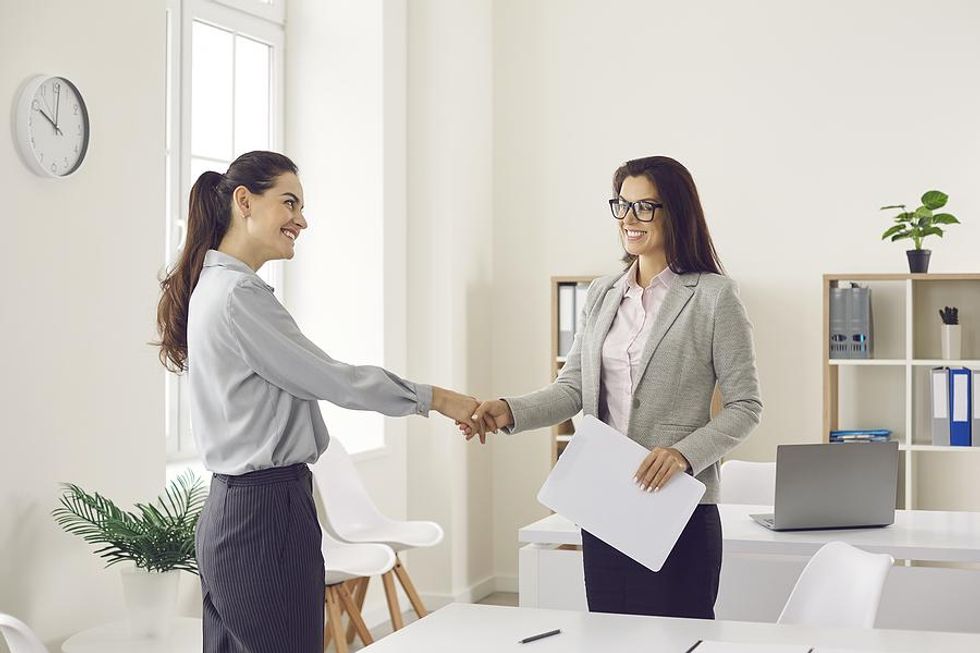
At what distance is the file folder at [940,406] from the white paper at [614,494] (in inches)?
112

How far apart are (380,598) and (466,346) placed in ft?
4.15

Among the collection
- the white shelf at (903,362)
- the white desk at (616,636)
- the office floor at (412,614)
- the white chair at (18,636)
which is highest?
the white shelf at (903,362)

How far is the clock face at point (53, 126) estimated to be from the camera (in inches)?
126

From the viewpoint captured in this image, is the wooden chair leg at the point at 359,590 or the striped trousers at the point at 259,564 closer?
the striped trousers at the point at 259,564

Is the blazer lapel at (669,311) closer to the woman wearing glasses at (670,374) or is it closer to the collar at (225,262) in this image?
the woman wearing glasses at (670,374)

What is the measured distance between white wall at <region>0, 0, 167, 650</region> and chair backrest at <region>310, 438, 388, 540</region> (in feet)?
2.97

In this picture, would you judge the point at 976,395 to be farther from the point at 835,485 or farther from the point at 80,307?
the point at 80,307

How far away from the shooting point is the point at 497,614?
2309 millimetres

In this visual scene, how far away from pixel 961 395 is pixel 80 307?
3.48 metres

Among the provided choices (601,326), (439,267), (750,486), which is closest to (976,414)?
(750,486)

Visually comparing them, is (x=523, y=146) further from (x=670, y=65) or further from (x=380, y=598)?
(x=380, y=598)

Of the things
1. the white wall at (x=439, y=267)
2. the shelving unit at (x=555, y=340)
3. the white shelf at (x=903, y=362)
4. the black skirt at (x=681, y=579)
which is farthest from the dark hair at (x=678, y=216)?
the white wall at (x=439, y=267)

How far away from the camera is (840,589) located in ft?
8.05

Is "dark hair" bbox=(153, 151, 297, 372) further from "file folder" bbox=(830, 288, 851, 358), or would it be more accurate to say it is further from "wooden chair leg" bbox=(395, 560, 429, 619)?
"file folder" bbox=(830, 288, 851, 358)
